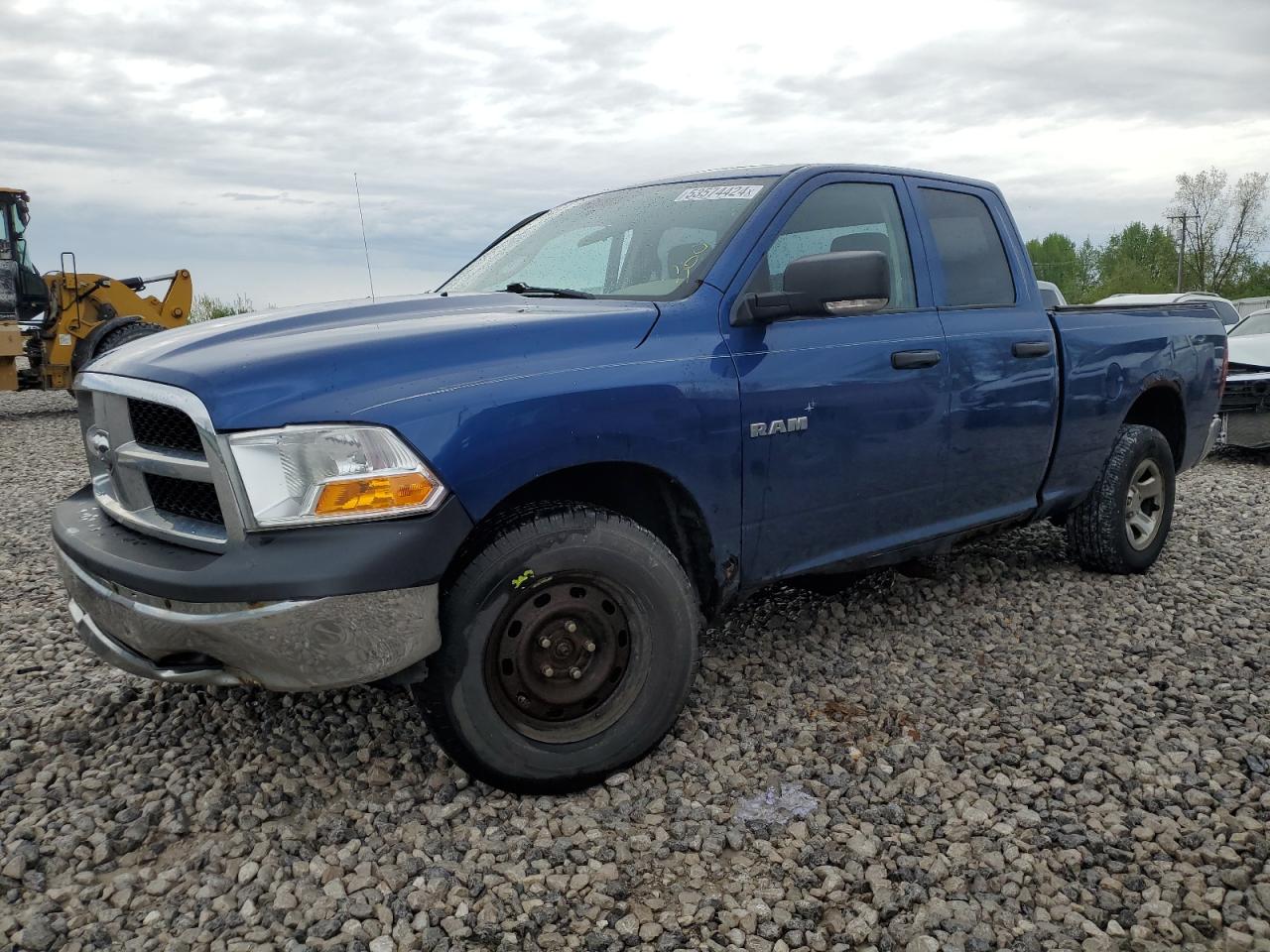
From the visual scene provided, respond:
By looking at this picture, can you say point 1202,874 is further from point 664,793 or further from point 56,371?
point 56,371

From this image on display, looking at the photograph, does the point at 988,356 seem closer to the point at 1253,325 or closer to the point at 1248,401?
the point at 1248,401

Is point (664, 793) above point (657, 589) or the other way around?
the other way around

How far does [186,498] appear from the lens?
8.87ft

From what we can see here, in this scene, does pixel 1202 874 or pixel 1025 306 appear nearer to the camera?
pixel 1202 874

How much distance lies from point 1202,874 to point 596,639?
5.52ft

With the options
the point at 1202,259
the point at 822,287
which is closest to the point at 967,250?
the point at 822,287

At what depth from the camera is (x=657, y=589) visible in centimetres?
292

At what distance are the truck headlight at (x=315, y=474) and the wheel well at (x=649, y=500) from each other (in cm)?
47

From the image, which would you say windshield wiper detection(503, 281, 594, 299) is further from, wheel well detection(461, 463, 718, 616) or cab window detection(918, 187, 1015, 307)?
cab window detection(918, 187, 1015, 307)

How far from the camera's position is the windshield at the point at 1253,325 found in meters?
10.9

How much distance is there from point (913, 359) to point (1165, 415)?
8.27ft

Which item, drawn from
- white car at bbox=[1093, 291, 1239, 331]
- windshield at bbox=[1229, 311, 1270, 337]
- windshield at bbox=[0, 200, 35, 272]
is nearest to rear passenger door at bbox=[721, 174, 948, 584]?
white car at bbox=[1093, 291, 1239, 331]

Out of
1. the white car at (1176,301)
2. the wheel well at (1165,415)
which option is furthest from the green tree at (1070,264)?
the wheel well at (1165,415)

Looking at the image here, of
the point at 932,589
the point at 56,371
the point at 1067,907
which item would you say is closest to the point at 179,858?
the point at 1067,907
